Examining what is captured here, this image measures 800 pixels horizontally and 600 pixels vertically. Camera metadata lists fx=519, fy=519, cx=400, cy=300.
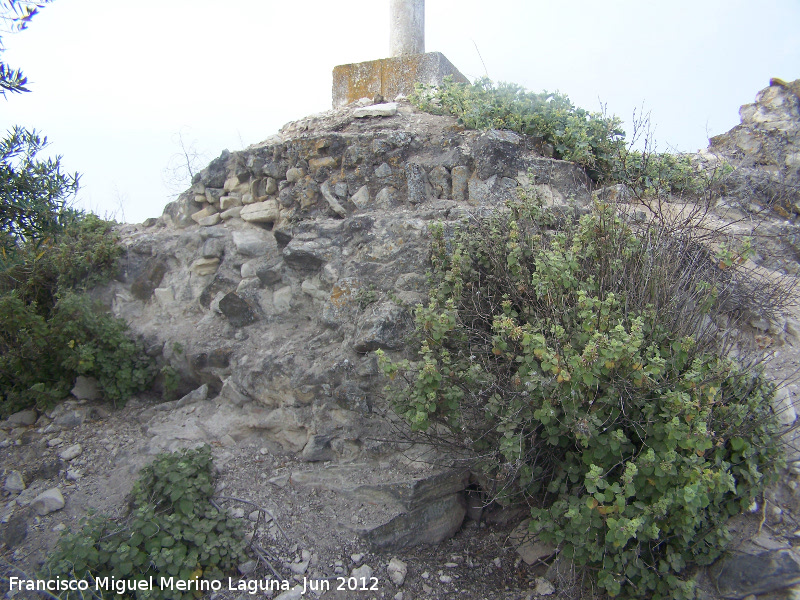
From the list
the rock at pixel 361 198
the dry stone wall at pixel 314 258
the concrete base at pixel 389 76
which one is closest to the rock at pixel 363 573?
the dry stone wall at pixel 314 258

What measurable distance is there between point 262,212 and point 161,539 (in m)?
3.07

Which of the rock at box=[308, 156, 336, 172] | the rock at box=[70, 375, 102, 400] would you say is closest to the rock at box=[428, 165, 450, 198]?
the rock at box=[308, 156, 336, 172]

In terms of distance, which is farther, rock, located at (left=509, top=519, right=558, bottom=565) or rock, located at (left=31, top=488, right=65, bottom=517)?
rock, located at (left=31, top=488, right=65, bottom=517)

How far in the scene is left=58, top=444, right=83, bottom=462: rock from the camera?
154 inches

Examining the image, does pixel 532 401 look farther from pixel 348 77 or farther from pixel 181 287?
pixel 348 77

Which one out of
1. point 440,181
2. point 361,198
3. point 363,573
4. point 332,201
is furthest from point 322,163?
point 363,573

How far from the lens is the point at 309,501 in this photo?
334 centimetres

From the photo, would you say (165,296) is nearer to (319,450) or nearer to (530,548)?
(319,450)

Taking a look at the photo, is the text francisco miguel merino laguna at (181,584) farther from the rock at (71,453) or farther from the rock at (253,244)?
the rock at (253,244)

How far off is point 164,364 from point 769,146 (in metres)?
6.59

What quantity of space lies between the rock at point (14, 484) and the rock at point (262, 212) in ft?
9.15

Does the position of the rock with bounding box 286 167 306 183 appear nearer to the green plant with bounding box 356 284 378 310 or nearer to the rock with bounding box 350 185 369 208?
the rock with bounding box 350 185 369 208

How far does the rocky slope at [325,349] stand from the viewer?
311 cm

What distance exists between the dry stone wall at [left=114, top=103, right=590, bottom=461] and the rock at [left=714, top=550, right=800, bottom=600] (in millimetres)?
1970
